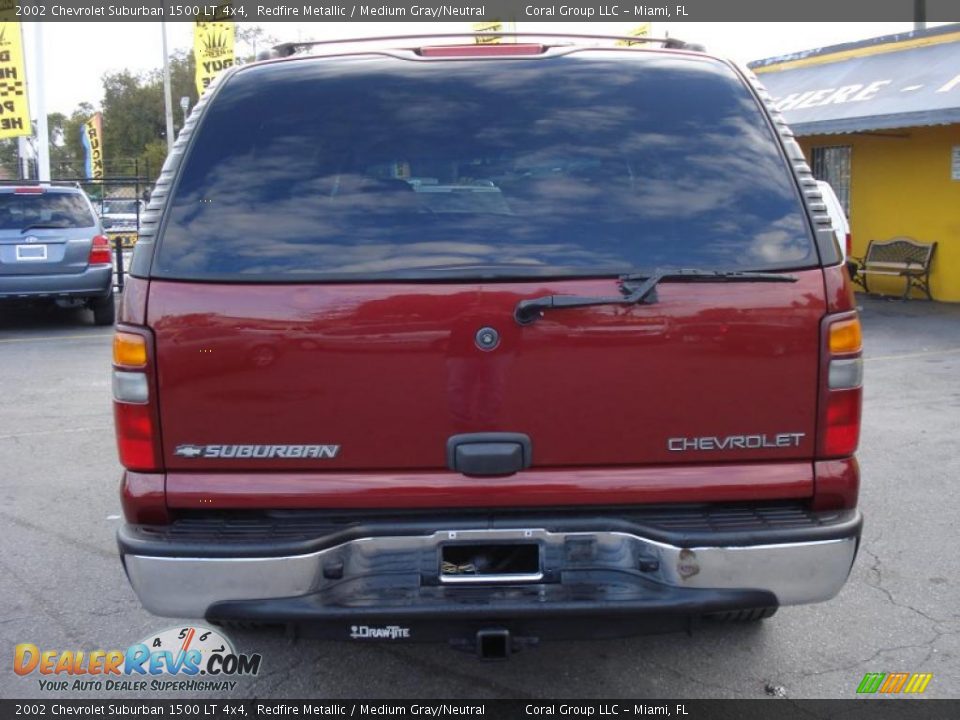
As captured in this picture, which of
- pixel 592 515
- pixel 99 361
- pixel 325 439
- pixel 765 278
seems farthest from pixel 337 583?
pixel 99 361

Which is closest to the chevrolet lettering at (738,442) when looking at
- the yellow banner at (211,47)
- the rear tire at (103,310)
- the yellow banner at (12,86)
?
the rear tire at (103,310)

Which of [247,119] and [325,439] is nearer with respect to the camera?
[325,439]

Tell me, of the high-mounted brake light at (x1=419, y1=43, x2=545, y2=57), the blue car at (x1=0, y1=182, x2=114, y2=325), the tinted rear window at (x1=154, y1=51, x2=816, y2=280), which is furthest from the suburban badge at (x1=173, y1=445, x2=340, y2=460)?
the blue car at (x1=0, y1=182, x2=114, y2=325)

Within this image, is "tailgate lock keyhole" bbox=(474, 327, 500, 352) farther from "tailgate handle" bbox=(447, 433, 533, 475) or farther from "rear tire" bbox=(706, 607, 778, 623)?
"rear tire" bbox=(706, 607, 778, 623)

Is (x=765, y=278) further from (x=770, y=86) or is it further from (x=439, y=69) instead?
(x=770, y=86)

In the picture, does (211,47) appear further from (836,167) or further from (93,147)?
(836,167)

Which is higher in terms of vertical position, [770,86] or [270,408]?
[770,86]

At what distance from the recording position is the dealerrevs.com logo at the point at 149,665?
353 cm

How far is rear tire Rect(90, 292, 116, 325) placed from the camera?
1222cm

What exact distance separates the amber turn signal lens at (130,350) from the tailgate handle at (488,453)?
89 centimetres

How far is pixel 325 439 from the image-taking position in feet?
9.02

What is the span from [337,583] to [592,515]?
29.0 inches

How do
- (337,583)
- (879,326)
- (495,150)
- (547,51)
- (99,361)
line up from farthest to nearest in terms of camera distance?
(879,326), (99,361), (547,51), (495,150), (337,583)

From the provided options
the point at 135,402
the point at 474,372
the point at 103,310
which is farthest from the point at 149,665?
the point at 103,310
